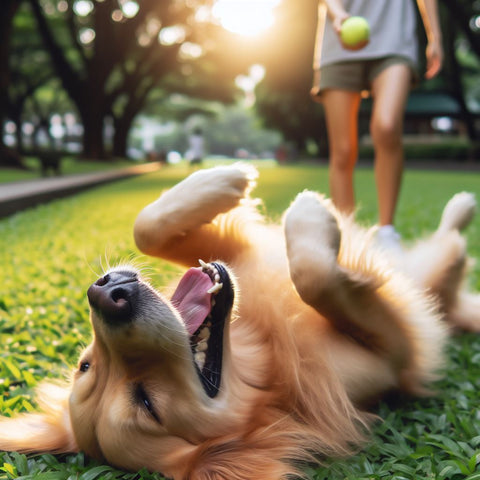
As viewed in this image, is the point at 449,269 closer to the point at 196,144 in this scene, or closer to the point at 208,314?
the point at 208,314

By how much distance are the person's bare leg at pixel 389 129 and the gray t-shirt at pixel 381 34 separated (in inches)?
4.7

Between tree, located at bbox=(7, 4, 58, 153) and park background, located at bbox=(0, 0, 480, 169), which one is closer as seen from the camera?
park background, located at bbox=(0, 0, 480, 169)

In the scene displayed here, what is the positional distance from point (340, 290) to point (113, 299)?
24.8 inches

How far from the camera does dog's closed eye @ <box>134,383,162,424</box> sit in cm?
137

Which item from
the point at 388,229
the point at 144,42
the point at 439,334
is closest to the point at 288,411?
the point at 439,334

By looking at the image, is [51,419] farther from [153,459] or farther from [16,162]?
[16,162]

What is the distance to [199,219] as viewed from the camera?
6.85 ft

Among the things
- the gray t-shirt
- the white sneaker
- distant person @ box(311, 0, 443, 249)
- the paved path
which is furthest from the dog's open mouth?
the paved path

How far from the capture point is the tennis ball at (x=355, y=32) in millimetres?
3354

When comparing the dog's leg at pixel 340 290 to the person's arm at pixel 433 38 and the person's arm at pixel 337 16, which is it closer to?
the person's arm at pixel 337 16

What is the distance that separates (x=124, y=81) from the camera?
2447 centimetres

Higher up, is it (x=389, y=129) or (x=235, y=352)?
(x=389, y=129)

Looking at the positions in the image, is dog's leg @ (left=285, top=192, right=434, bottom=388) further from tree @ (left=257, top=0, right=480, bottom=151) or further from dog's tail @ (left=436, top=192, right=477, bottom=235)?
tree @ (left=257, top=0, right=480, bottom=151)

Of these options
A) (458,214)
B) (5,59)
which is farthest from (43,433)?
(5,59)
